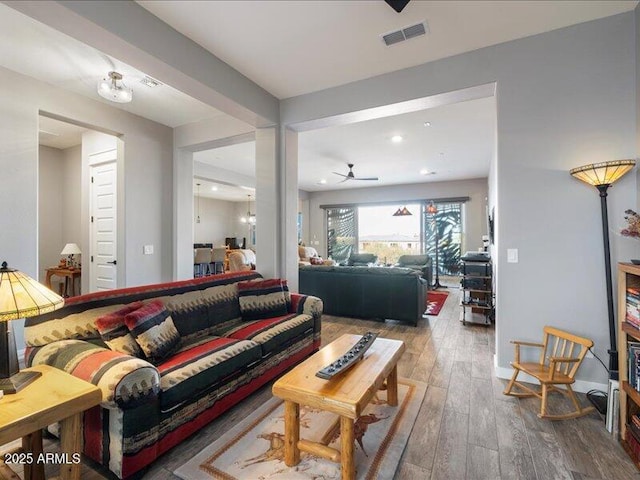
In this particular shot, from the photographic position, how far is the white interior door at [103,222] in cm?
436

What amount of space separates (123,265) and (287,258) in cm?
228

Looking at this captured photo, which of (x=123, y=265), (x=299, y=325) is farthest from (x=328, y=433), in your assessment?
(x=123, y=265)

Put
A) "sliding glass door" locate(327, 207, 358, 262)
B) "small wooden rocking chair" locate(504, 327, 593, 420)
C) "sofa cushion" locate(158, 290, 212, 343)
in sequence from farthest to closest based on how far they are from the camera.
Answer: "sliding glass door" locate(327, 207, 358, 262) < "sofa cushion" locate(158, 290, 212, 343) < "small wooden rocking chair" locate(504, 327, 593, 420)

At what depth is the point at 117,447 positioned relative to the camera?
1579 millimetres

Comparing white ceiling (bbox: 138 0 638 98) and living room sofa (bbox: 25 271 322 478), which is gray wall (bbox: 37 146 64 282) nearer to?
living room sofa (bbox: 25 271 322 478)

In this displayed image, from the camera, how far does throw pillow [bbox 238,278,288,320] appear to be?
3.16 meters

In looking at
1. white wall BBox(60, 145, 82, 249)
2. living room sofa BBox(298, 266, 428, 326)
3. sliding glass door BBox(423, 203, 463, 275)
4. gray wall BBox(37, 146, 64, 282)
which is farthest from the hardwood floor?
sliding glass door BBox(423, 203, 463, 275)

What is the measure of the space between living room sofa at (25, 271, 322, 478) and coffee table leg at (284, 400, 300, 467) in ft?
2.08

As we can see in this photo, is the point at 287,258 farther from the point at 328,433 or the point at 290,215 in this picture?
the point at 328,433

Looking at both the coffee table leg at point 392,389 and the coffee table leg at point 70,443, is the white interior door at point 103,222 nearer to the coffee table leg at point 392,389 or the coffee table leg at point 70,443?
the coffee table leg at point 70,443

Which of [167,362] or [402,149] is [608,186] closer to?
[167,362]

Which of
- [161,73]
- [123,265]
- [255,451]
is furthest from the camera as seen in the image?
[123,265]

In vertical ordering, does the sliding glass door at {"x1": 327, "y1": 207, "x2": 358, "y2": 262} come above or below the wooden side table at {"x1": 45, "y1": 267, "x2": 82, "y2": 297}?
above

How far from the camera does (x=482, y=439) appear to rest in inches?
77.4
